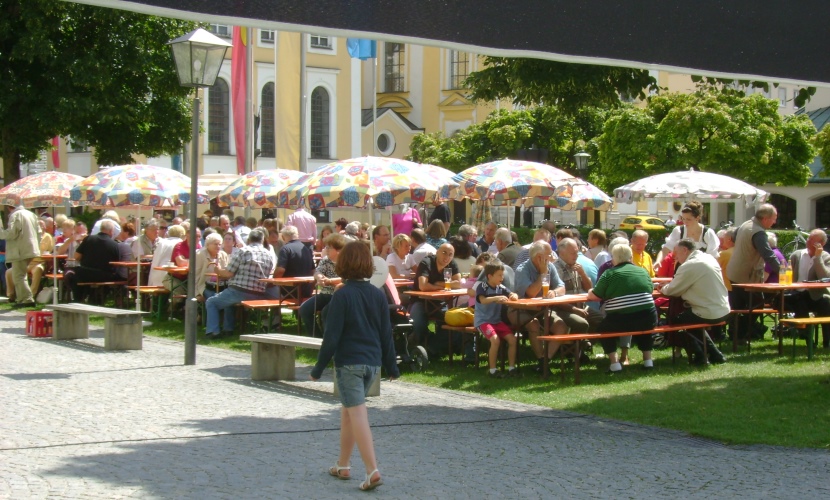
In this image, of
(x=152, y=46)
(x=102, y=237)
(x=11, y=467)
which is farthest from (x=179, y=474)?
(x=152, y=46)

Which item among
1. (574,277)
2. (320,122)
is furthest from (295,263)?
(320,122)

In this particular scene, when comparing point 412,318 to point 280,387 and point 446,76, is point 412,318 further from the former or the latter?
point 446,76

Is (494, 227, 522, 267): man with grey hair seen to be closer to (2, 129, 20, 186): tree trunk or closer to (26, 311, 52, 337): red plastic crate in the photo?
(26, 311, 52, 337): red plastic crate

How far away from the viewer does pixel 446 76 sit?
64250 millimetres

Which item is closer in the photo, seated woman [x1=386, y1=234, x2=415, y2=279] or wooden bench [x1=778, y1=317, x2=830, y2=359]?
wooden bench [x1=778, y1=317, x2=830, y2=359]

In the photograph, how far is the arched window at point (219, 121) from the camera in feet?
173

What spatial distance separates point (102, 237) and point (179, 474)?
1239 cm

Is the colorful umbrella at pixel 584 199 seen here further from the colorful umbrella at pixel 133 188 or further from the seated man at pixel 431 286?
the colorful umbrella at pixel 133 188

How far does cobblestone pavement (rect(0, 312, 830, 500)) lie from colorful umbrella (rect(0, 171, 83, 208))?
38.9ft

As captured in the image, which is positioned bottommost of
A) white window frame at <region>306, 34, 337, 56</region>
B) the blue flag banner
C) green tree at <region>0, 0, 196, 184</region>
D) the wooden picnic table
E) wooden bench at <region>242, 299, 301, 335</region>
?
wooden bench at <region>242, 299, 301, 335</region>

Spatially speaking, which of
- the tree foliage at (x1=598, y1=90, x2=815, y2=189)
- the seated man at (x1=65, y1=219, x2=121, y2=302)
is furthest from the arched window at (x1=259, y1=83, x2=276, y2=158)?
the seated man at (x1=65, y1=219, x2=121, y2=302)

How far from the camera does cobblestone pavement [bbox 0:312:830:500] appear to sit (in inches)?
272

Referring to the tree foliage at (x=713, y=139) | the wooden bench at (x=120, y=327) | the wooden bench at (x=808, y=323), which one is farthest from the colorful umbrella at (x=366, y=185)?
the tree foliage at (x=713, y=139)

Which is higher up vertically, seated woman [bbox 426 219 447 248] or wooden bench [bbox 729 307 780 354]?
seated woman [bbox 426 219 447 248]
